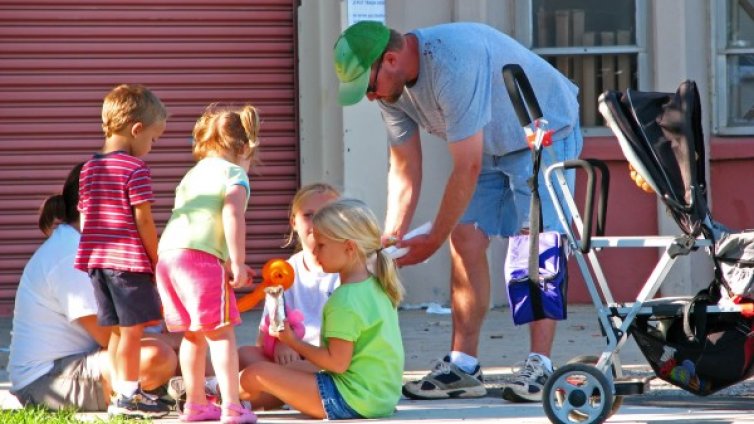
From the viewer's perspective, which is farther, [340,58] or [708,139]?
[708,139]

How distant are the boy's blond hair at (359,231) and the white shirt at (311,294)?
1.58 feet

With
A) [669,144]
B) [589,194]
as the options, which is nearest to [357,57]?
[589,194]

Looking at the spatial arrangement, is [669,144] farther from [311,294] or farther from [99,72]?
[99,72]

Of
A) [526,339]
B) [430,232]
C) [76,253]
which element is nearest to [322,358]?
[430,232]

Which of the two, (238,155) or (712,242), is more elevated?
(238,155)

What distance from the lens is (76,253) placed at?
567 cm

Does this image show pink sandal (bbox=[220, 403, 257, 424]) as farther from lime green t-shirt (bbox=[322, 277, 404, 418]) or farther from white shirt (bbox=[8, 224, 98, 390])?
white shirt (bbox=[8, 224, 98, 390])

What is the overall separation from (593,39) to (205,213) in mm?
4484

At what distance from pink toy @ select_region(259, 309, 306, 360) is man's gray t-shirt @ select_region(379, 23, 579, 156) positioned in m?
0.94

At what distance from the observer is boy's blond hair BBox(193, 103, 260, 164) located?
5.41m

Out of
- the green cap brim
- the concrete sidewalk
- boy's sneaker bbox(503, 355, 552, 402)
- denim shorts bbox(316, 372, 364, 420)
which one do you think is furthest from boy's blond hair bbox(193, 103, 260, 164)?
boy's sneaker bbox(503, 355, 552, 402)

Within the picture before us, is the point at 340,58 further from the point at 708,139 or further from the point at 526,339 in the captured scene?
the point at 708,139

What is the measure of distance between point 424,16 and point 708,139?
1.99 meters

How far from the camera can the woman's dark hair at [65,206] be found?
19.1ft
